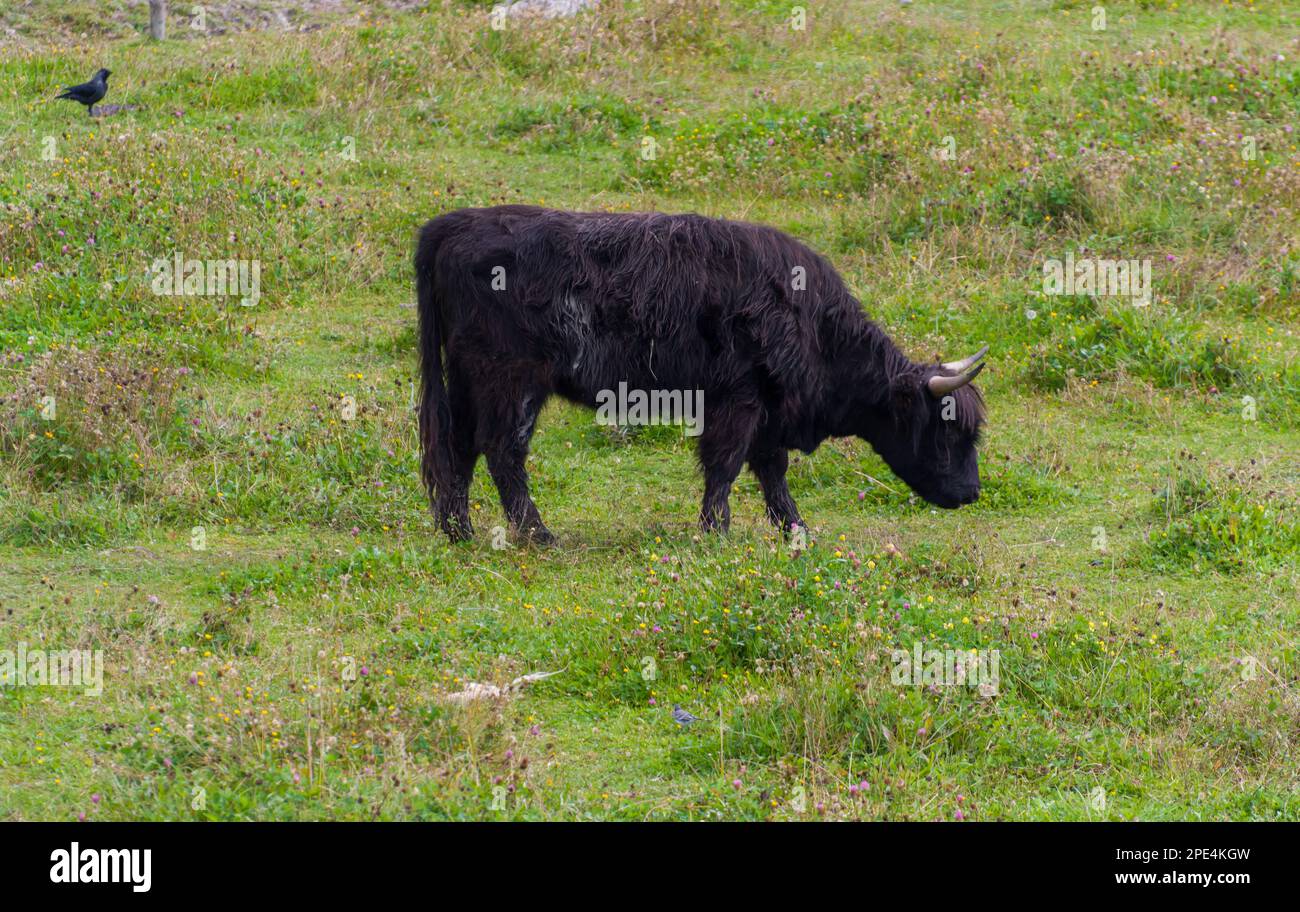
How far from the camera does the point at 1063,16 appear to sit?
59.0ft

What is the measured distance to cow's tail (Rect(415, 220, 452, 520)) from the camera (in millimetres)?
8898

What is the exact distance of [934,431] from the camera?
9430mm

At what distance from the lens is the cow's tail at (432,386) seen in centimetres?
890

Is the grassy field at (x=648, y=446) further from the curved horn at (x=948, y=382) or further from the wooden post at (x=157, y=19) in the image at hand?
the curved horn at (x=948, y=382)

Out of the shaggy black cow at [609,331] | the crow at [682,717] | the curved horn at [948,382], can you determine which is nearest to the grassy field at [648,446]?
the crow at [682,717]

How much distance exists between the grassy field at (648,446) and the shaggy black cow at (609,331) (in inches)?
22.6

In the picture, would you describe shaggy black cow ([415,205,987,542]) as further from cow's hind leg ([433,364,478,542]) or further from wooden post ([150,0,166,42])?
wooden post ([150,0,166,42])

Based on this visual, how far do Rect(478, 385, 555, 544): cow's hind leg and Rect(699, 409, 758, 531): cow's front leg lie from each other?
0.89m

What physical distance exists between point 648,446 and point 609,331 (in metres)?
1.99

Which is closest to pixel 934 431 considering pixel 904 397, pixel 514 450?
pixel 904 397

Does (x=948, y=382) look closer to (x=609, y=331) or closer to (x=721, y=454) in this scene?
(x=721, y=454)

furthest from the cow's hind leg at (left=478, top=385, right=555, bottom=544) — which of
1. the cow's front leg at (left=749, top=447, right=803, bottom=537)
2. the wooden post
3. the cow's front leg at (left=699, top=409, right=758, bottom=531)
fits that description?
the wooden post

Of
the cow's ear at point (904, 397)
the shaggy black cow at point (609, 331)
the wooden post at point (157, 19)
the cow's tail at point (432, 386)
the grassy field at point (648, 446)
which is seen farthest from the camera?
the wooden post at point (157, 19)

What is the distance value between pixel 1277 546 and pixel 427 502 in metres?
4.62
